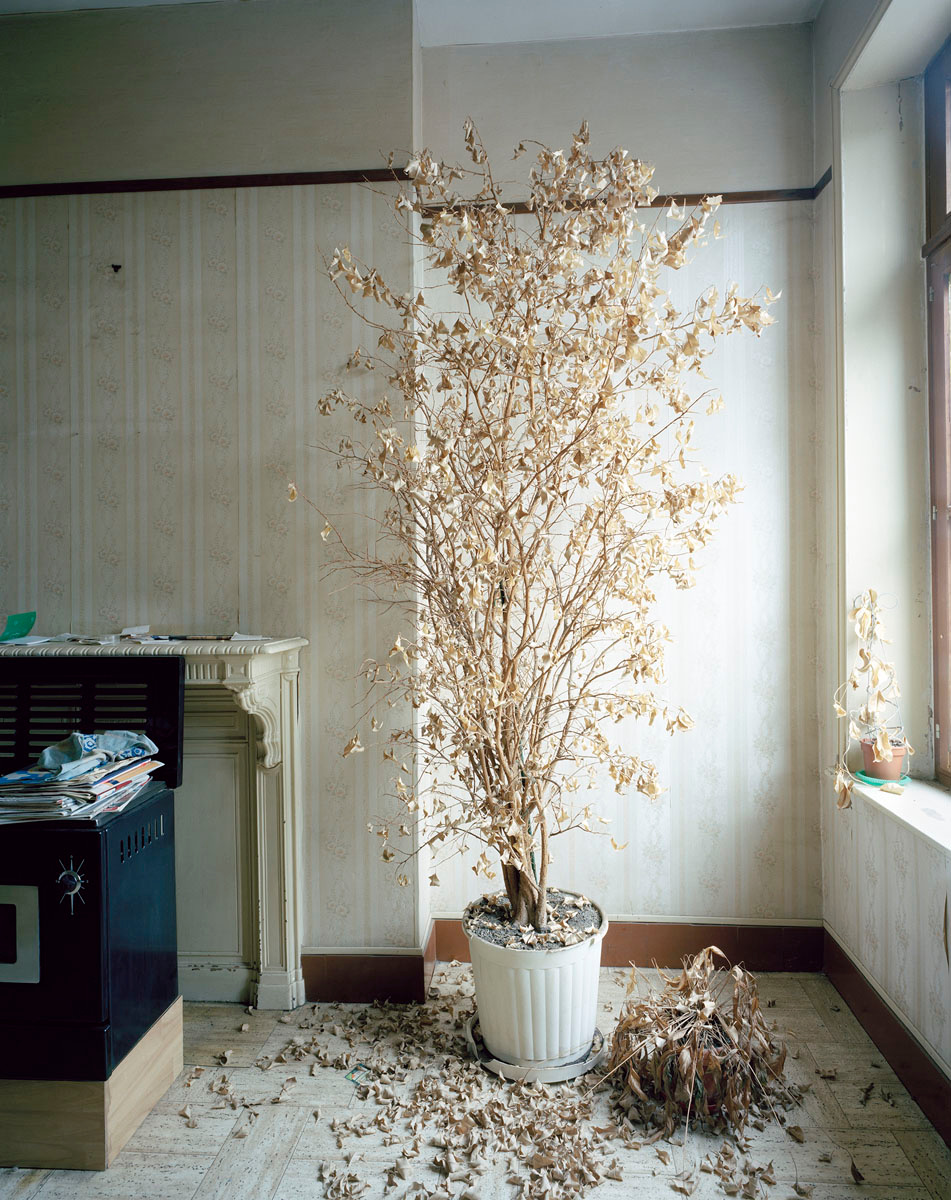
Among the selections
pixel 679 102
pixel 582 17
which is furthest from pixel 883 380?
pixel 582 17

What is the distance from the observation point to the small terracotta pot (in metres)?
2.30

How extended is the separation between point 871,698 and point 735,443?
0.95 meters

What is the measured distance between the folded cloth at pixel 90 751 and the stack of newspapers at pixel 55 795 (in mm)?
19

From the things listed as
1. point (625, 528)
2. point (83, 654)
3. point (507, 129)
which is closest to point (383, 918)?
point (83, 654)

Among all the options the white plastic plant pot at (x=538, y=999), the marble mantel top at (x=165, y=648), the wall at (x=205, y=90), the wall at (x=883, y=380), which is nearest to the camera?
the white plastic plant pot at (x=538, y=999)

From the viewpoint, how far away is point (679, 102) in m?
2.69

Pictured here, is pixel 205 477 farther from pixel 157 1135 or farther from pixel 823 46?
pixel 823 46

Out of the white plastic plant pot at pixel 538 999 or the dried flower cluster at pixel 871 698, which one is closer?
the white plastic plant pot at pixel 538 999

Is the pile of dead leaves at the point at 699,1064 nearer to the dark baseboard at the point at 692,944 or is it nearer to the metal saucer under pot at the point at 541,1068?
the metal saucer under pot at the point at 541,1068

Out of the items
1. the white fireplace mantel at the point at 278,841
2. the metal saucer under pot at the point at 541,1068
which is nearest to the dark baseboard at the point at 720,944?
the metal saucer under pot at the point at 541,1068

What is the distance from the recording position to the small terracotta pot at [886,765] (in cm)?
230

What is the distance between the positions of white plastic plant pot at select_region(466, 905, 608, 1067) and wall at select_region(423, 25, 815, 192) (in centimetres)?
246

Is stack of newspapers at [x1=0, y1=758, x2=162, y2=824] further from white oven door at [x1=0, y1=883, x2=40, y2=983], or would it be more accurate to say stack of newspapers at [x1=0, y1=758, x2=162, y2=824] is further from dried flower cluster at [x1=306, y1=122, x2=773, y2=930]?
dried flower cluster at [x1=306, y1=122, x2=773, y2=930]

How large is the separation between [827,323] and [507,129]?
127 centimetres
